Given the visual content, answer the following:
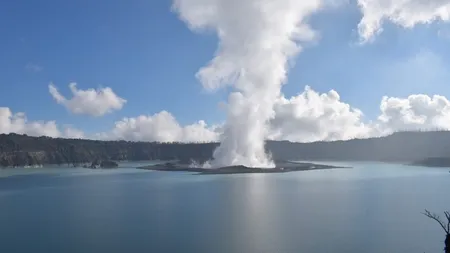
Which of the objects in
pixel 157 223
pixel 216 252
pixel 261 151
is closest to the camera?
pixel 216 252

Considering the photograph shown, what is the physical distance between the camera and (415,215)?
40.8m

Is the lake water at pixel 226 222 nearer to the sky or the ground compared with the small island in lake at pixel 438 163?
nearer to the ground

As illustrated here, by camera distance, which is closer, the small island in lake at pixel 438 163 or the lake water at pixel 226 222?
the lake water at pixel 226 222

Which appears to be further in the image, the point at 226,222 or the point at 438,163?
the point at 438,163

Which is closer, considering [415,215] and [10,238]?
[10,238]

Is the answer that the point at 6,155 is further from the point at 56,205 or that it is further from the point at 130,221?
the point at 130,221

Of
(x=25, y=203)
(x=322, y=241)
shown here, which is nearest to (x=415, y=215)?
(x=322, y=241)

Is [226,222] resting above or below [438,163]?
below

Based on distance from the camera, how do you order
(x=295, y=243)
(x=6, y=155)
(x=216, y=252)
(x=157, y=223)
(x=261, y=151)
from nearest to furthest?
(x=216, y=252) < (x=295, y=243) < (x=157, y=223) < (x=261, y=151) < (x=6, y=155)

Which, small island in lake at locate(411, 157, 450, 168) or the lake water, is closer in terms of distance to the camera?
the lake water

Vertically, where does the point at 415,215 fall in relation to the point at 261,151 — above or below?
below

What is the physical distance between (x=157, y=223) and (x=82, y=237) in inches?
284

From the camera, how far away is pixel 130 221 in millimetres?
38719

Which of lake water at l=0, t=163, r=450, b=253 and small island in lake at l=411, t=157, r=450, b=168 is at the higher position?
small island in lake at l=411, t=157, r=450, b=168
